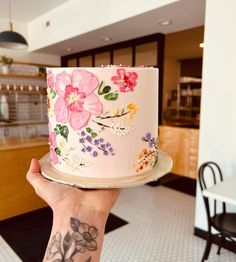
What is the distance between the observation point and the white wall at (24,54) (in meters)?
4.55

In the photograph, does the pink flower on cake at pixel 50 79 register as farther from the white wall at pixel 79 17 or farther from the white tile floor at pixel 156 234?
the white wall at pixel 79 17

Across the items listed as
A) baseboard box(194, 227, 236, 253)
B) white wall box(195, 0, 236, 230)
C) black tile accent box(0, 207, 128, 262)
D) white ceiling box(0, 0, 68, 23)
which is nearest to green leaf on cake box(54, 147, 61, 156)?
black tile accent box(0, 207, 128, 262)

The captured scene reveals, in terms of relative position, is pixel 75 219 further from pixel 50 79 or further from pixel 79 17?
pixel 79 17

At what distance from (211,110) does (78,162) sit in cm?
174

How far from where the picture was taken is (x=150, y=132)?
2.62 ft

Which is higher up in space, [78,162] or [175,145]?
[78,162]

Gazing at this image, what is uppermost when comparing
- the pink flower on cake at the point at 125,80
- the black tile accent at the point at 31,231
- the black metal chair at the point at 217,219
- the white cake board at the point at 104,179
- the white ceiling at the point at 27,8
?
the white ceiling at the point at 27,8

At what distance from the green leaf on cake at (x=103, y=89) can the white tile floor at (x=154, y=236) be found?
1.73 metres

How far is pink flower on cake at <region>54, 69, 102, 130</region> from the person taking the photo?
700 mm

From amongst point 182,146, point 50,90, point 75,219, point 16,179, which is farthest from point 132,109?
point 182,146

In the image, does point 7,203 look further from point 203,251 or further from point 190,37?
point 190,37

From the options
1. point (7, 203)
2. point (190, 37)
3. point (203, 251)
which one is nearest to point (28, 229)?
point (7, 203)

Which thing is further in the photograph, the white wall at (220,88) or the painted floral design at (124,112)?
the white wall at (220,88)

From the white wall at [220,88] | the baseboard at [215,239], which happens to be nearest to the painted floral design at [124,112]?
the white wall at [220,88]
